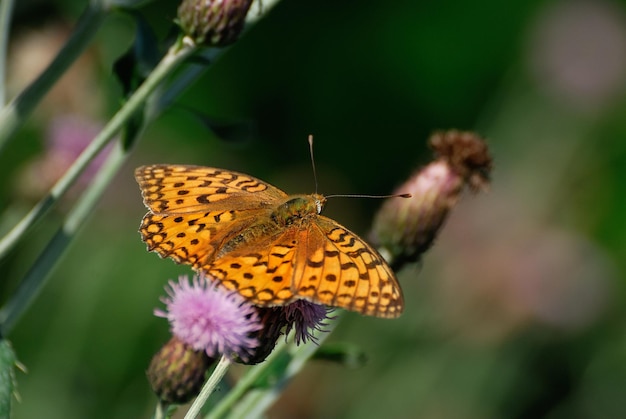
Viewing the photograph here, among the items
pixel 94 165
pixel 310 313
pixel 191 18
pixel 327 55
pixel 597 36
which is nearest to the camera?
pixel 310 313

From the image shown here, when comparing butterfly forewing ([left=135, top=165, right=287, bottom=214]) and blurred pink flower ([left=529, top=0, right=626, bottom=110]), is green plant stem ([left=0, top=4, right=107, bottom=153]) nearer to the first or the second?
butterfly forewing ([left=135, top=165, right=287, bottom=214])

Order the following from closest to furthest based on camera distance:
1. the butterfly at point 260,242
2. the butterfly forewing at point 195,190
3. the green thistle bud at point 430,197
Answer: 1. the butterfly at point 260,242
2. the butterfly forewing at point 195,190
3. the green thistle bud at point 430,197

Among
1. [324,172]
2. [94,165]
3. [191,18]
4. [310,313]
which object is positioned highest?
[191,18]

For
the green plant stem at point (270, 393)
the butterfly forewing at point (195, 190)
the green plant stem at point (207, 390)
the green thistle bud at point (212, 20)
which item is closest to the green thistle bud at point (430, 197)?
the butterfly forewing at point (195, 190)

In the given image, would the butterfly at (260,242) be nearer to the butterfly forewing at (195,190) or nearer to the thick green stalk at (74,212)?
the butterfly forewing at (195,190)

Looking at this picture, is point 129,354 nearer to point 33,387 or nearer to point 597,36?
point 33,387

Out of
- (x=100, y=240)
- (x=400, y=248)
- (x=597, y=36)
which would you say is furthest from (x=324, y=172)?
(x=400, y=248)
